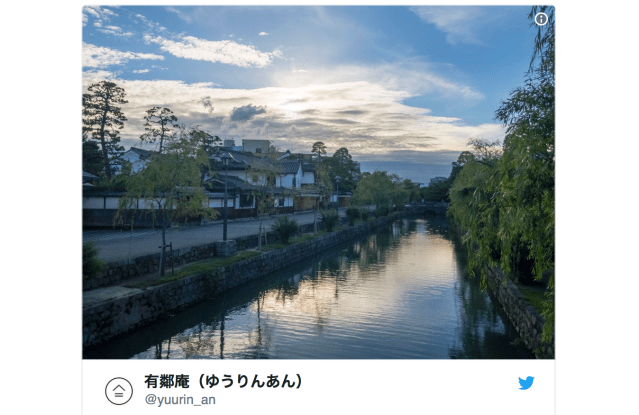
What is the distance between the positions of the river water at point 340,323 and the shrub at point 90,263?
4.99 feet

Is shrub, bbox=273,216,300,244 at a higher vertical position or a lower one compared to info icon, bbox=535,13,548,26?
lower

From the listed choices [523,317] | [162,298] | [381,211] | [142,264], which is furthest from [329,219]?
[381,211]

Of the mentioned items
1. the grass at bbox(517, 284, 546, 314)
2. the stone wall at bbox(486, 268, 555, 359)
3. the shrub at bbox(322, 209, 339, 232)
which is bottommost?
the stone wall at bbox(486, 268, 555, 359)

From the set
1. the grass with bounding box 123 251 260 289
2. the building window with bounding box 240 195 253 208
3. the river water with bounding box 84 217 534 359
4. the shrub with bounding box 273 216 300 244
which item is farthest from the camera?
the building window with bounding box 240 195 253 208

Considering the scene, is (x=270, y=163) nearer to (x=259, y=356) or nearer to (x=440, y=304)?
(x=440, y=304)

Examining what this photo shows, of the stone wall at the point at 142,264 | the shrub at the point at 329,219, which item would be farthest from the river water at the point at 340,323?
the shrub at the point at 329,219

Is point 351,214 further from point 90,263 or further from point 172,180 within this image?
point 90,263

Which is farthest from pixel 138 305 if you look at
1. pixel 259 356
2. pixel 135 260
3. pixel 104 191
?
pixel 104 191

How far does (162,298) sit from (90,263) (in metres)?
1.78

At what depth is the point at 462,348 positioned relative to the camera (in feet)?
26.5

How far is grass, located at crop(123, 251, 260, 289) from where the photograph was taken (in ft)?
30.9

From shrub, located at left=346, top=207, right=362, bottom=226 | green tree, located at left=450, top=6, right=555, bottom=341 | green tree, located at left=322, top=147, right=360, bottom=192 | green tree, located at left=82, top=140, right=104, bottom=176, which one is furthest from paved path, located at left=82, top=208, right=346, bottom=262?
green tree, located at left=322, top=147, right=360, bottom=192

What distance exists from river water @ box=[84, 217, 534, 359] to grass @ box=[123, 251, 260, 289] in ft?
2.79
